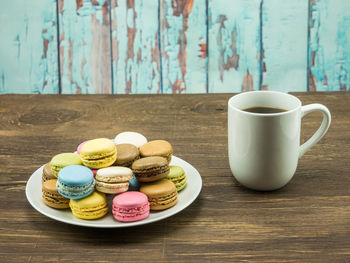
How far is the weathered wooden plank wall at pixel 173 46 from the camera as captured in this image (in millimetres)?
2096

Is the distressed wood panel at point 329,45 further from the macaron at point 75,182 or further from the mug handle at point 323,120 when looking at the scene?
the macaron at point 75,182

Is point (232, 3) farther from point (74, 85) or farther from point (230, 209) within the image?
point (230, 209)

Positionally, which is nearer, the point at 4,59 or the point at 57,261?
the point at 57,261

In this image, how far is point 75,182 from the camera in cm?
69

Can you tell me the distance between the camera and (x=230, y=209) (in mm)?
765

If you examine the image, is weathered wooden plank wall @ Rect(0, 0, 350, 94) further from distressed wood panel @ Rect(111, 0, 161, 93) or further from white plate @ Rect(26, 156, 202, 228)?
white plate @ Rect(26, 156, 202, 228)

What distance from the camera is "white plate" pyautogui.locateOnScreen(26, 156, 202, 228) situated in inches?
27.1

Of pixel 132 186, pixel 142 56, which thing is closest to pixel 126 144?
pixel 132 186

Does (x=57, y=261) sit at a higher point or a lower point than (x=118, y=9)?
lower

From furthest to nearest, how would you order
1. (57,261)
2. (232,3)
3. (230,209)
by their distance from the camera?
(232,3) < (230,209) < (57,261)

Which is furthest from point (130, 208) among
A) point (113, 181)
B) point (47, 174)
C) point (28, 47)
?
point (28, 47)

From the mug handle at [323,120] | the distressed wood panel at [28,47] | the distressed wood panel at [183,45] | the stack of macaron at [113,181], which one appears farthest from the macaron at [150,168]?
the distressed wood panel at [28,47]

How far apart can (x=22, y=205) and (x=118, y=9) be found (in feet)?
4.76

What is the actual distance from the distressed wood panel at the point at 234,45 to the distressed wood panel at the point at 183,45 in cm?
4
